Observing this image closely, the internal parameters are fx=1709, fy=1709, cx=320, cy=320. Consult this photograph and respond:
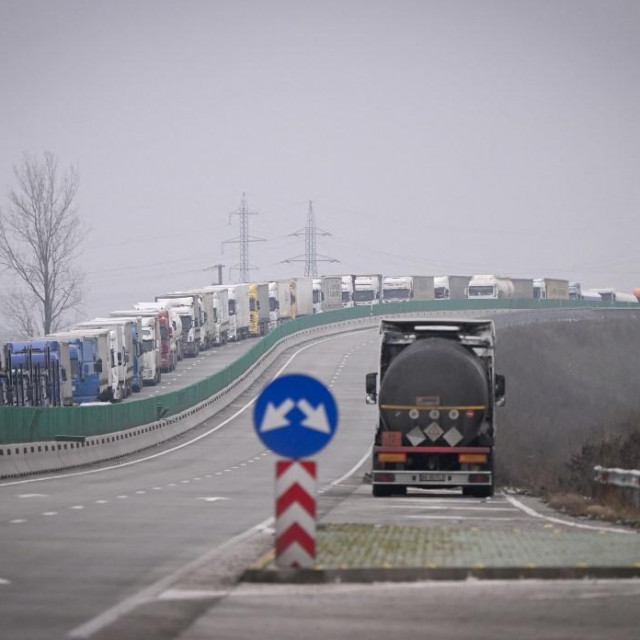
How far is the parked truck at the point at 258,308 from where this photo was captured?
113 metres

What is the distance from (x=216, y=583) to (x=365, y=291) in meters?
117


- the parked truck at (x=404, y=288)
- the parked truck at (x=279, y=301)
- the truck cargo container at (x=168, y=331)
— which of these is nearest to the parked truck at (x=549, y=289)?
the parked truck at (x=404, y=288)

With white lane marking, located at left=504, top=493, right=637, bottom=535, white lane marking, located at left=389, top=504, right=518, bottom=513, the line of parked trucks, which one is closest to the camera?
white lane marking, located at left=504, top=493, right=637, bottom=535

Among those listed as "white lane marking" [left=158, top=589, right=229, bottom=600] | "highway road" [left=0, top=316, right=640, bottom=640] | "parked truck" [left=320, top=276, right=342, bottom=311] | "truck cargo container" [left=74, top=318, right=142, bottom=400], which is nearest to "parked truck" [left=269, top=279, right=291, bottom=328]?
"parked truck" [left=320, top=276, right=342, bottom=311]

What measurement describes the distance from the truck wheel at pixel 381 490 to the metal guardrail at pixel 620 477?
3658 mm

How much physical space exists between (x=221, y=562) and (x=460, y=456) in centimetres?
1312

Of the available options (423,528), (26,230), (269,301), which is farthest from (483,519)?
(26,230)

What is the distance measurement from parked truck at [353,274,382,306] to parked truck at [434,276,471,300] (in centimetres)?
827

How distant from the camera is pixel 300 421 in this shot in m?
13.3

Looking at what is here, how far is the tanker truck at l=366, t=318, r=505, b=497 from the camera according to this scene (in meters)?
27.7

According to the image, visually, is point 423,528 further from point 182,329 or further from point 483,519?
point 182,329

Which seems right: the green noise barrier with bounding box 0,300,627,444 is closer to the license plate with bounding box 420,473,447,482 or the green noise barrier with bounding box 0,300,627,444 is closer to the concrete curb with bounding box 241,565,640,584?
the license plate with bounding box 420,473,447,482

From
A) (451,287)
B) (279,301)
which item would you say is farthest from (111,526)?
(451,287)

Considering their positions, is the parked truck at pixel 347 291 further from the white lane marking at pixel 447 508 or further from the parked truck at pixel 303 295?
the white lane marking at pixel 447 508
